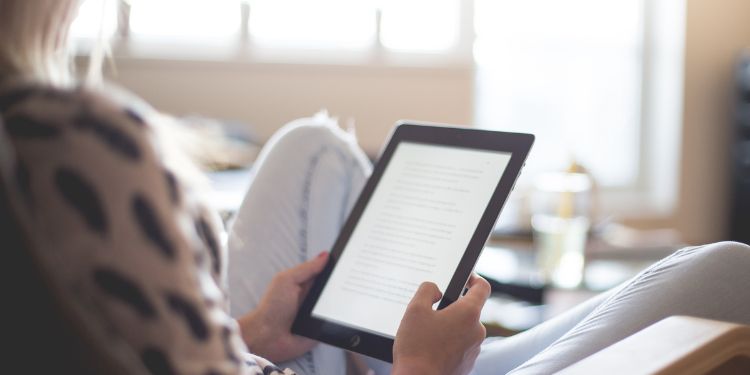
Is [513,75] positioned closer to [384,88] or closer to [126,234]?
[384,88]

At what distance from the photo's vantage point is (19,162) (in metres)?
0.55

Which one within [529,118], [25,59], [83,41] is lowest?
[529,118]

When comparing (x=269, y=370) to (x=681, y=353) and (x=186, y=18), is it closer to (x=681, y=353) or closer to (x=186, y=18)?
(x=681, y=353)

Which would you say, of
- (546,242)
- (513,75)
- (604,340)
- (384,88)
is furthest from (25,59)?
(513,75)

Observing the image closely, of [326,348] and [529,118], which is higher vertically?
[326,348]

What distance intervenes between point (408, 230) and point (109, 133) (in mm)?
543

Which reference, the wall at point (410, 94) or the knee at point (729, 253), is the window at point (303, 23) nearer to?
the wall at point (410, 94)

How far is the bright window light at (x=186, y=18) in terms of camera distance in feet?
11.3

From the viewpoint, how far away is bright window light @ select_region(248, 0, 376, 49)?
365cm

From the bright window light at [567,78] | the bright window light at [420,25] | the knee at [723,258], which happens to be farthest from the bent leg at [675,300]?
the bright window light at [567,78]

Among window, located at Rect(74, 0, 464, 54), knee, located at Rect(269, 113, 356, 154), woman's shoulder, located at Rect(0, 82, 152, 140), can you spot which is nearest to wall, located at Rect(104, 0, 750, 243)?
window, located at Rect(74, 0, 464, 54)

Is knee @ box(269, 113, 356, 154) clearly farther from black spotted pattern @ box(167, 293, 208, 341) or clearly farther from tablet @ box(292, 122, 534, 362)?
black spotted pattern @ box(167, 293, 208, 341)

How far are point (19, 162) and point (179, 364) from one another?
0.17 metres

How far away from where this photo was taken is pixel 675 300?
2.89ft
